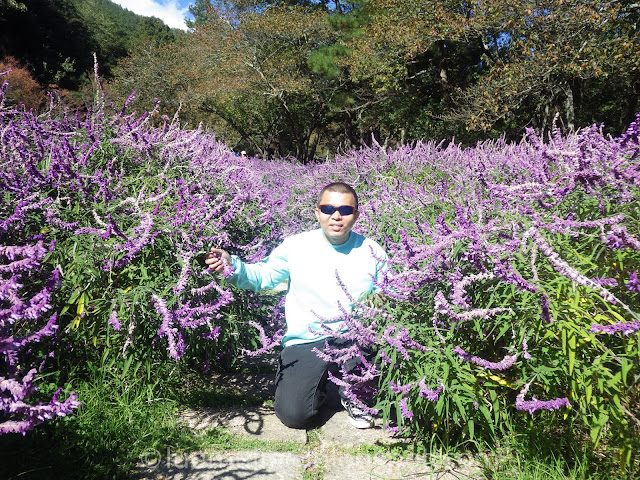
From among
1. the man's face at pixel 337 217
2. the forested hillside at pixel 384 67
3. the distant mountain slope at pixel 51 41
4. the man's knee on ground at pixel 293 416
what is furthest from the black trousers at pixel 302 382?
the distant mountain slope at pixel 51 41

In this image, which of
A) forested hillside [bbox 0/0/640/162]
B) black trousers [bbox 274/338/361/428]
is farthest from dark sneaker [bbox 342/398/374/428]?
forested hillside [bbox 0/0/640/162]

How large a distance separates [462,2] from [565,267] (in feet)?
47.3

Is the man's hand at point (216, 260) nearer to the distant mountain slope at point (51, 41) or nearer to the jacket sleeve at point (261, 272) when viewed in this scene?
the jacket sleeve at point (261, 272)

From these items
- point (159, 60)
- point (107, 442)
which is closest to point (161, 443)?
point (107, 442)

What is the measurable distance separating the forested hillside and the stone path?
2.86 metres

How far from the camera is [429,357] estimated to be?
2205 millimetres

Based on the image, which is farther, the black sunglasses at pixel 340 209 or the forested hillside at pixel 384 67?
the forested hillside at pixel 384 67

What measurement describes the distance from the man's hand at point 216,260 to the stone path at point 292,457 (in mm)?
1060

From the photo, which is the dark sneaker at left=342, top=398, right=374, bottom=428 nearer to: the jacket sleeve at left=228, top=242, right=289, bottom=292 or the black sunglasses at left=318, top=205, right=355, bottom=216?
the jacket sleeve at left=228, top=242, right=289, bottom=292

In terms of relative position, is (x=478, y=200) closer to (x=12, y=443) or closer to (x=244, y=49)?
(x=12, y=443)

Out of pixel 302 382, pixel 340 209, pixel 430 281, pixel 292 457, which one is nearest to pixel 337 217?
pixel 340 209

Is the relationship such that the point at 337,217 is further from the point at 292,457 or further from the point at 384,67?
the point at 384,67

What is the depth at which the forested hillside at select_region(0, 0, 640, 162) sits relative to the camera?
10.9 m

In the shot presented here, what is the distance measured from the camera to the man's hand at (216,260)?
248cm
